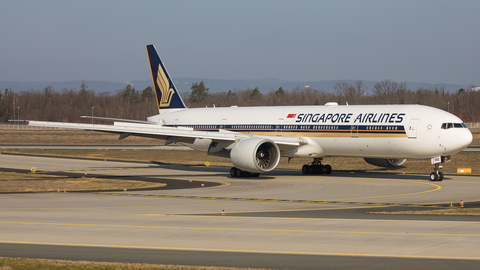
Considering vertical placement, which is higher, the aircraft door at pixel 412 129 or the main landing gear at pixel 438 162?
the aircraft door at pixel 412 129

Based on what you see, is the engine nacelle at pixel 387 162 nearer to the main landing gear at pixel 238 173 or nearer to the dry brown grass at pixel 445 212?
the main landing gear at pixel 238 173

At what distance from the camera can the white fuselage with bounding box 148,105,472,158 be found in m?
27.4

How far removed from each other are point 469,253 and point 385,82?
158048 mm

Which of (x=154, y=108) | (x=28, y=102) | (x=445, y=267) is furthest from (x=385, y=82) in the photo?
(x=445, y=267)

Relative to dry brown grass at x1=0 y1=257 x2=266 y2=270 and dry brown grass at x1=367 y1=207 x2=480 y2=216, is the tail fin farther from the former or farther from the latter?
dry brown grass at x1=0 y1=257 x2=266 y2=270

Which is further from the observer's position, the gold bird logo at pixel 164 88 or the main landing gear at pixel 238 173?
the gold bird logo at pixel 164 88

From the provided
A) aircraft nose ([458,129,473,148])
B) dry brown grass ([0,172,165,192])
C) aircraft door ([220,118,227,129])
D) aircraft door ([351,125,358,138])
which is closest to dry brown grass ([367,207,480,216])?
aircraft nose ([458,129,473,148])

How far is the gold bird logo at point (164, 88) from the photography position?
134 feet

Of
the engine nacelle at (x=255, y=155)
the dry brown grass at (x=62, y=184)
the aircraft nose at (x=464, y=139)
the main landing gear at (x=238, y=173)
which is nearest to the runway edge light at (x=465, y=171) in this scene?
the aircraft nose at (x=464, y=139)

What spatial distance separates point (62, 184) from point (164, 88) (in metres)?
15.7

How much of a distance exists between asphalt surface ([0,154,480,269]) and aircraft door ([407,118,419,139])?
3079 mm

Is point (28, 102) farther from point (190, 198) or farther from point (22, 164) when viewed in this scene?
point (190, 198)

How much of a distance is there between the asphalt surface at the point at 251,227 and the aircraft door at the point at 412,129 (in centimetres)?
308

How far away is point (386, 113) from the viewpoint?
29.0 meters
